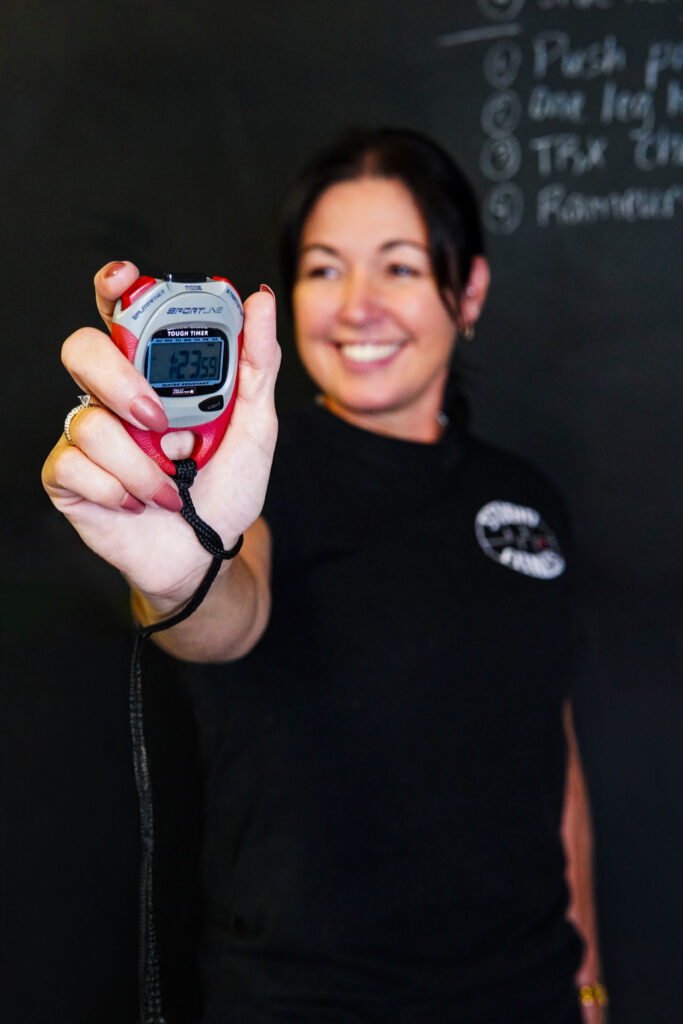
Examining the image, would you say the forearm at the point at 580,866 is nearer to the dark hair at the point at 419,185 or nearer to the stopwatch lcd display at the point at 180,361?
the dark hair at the point at 419,185

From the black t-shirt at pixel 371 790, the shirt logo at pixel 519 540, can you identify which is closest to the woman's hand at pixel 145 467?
the black t-shirt at pixel 371 790

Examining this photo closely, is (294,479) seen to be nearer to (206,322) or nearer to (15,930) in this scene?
(206,322)

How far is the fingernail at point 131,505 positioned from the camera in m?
0.62

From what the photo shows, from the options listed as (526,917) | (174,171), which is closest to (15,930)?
(526,917)

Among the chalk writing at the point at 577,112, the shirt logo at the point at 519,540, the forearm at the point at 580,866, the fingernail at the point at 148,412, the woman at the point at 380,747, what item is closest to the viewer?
the fingernail at the point at 148,412

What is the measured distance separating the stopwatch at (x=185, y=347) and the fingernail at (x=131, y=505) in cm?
3

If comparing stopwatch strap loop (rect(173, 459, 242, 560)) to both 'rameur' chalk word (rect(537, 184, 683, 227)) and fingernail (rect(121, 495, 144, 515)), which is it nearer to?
fingernail (rect(121, 495, 144, 515))

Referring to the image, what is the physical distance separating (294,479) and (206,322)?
0.40m

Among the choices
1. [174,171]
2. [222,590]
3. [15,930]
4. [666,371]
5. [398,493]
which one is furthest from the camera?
[666,371]

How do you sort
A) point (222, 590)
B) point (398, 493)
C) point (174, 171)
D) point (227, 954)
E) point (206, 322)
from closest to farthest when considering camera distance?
point (206, 322) < point (222, 590) < point (227, 954) < point (398, 493) < point (174, 171)

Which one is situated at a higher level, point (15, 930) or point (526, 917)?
point (526, 917)

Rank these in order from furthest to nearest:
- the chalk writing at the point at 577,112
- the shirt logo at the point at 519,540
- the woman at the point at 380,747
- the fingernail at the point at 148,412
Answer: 1. the chalk writing at the point at 577,112
2. the shirt logo at the point at 519,540
3. the woman at the point at 380,747
4. the fingernail at the point at 148,412

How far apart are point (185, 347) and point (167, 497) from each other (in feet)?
0.33

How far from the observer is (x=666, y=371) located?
156 cm
